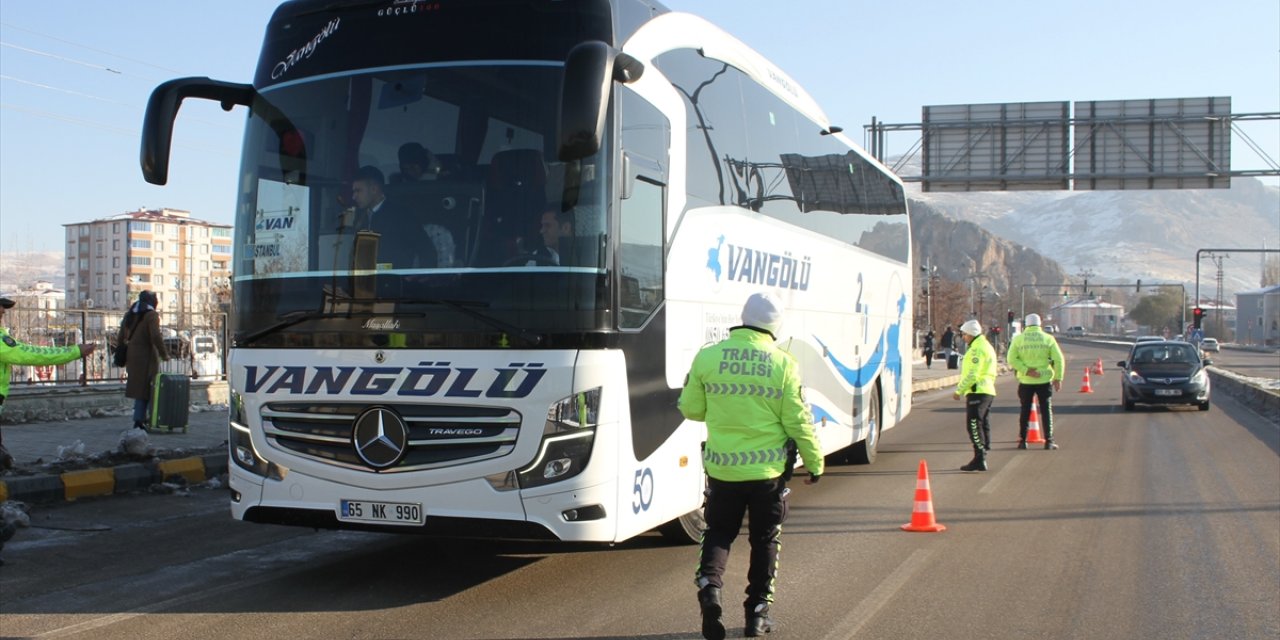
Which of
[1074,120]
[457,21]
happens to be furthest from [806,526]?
[1074,120]

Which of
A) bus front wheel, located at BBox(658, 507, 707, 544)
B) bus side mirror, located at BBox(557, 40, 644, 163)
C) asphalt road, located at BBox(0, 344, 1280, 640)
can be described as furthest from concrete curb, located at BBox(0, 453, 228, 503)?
bus side mirror, located at BBox(557, 40, 644, 163)

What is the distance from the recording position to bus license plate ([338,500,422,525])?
6641mm

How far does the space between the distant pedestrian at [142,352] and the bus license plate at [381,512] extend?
29.5 ft

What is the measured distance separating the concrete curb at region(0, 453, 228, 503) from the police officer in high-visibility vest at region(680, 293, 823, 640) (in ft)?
25.1

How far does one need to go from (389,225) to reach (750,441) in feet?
8.44

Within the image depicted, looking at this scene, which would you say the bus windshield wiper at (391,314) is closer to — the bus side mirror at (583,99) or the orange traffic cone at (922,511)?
the bus side mirror at (583,99)

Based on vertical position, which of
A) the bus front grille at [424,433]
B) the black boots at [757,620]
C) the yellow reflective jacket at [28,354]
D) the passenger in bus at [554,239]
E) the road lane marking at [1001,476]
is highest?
the passenger in bus at [554,239]

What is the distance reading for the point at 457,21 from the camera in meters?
6.98

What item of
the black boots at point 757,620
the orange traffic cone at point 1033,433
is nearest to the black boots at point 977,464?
the orange traffic cone at point 1033,433

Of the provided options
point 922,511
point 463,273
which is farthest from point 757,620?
point 922,511

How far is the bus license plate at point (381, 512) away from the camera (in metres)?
6.64

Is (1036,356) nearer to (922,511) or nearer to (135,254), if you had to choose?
(922,511)

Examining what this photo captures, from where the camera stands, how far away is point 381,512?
6703 mm

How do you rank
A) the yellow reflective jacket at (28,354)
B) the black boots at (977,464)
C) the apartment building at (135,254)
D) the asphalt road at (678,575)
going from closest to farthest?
the asphalt road at (678,575)
the yellow reflective jacket at (28,354)
the black boots at (977,464)
the apartment building at (135,254)
